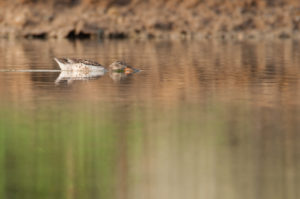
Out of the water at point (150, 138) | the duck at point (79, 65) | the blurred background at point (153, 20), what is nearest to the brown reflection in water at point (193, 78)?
the water at point (150, 138)

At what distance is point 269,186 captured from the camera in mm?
6105

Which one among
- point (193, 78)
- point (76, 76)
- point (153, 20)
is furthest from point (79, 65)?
point (153, 20)

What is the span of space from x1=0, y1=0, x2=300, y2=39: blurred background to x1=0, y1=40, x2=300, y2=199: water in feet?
78.4

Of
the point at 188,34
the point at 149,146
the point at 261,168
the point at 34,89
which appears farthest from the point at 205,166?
the point at 188,34

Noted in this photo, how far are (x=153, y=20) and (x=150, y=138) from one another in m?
31.1

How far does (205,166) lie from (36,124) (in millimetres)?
3002

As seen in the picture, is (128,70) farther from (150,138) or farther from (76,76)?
(150,138)

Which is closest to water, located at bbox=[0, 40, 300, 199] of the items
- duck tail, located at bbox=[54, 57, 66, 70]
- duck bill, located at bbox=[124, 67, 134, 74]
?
duck bill, located at bbox=[124, 67, 134, 74]

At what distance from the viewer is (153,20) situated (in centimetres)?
3900

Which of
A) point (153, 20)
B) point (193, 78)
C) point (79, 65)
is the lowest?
point (193, 78)

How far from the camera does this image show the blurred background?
39.0 m

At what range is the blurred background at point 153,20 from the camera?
3897 centimetres

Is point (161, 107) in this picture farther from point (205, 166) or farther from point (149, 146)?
point (205, 166)

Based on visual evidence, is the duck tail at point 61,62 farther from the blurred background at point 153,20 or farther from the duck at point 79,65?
the blurred background at point 153,20
